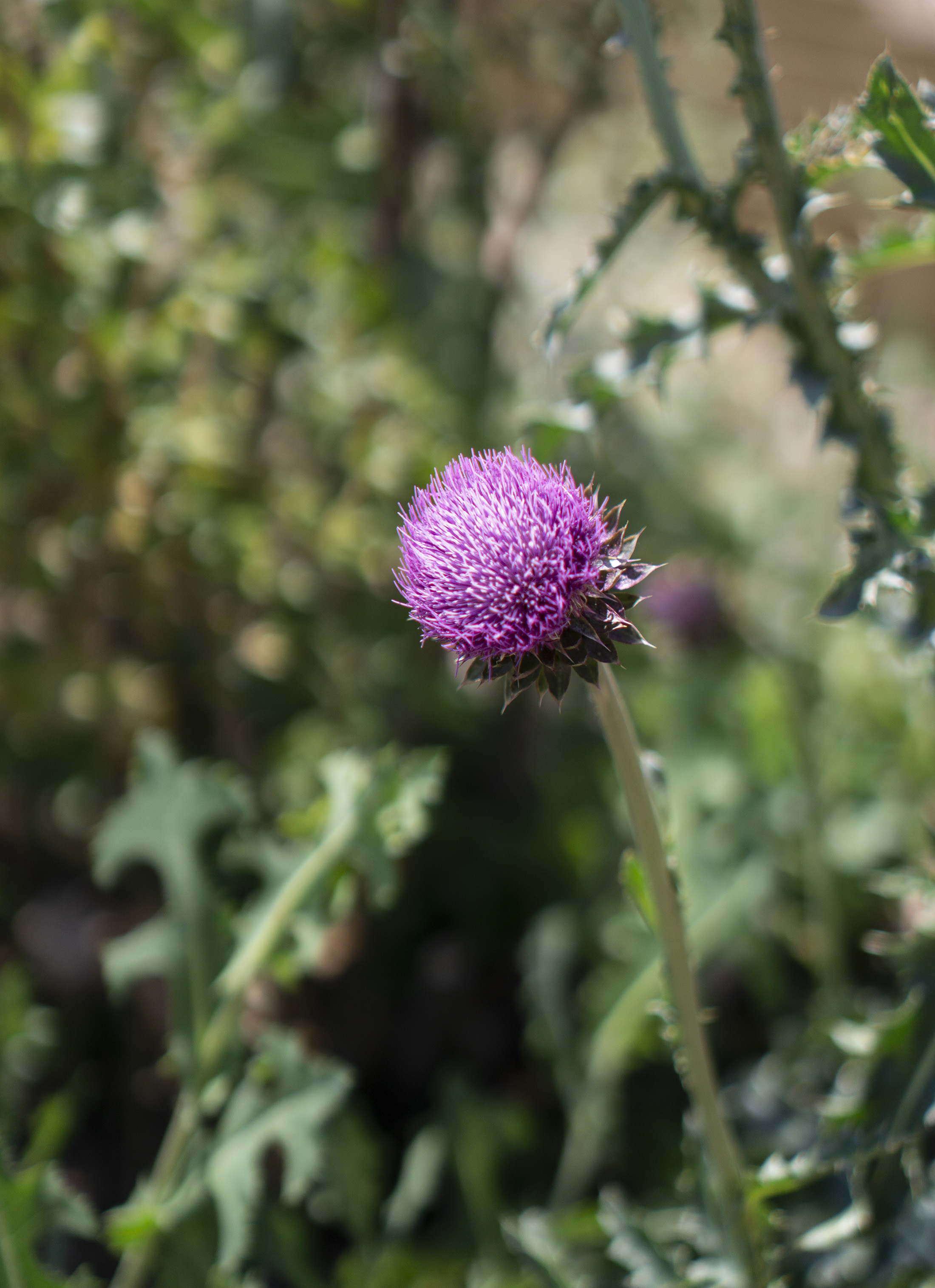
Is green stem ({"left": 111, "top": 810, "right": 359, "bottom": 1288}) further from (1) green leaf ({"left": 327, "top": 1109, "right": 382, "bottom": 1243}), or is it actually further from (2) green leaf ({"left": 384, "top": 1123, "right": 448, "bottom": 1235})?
(2) green leaf ({"left": 384, "top": 1123, "right": 448, "bottom": 1235})

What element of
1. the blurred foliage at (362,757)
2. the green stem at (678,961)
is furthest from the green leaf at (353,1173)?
the green stem at (678,961)

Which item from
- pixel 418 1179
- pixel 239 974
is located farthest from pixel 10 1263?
pixel 418 1179

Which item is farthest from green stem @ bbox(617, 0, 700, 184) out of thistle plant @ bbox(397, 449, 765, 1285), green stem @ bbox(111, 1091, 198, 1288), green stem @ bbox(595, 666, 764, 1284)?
green stem @ bbox(111, 1091, 198, 1288)

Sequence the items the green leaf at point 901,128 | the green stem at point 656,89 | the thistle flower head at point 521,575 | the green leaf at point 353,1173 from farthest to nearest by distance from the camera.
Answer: the green leaf at point 353,1173
the green stem at point 656,89
the green leaf at point 901,128
the thistle flower head at point 521,575

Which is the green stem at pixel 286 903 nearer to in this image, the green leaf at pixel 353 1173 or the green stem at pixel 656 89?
→ the green leaf at pixel 353 1173

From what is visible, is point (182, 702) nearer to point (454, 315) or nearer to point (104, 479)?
point (104, 479)

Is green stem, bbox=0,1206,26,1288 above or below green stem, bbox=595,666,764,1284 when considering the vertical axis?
below
